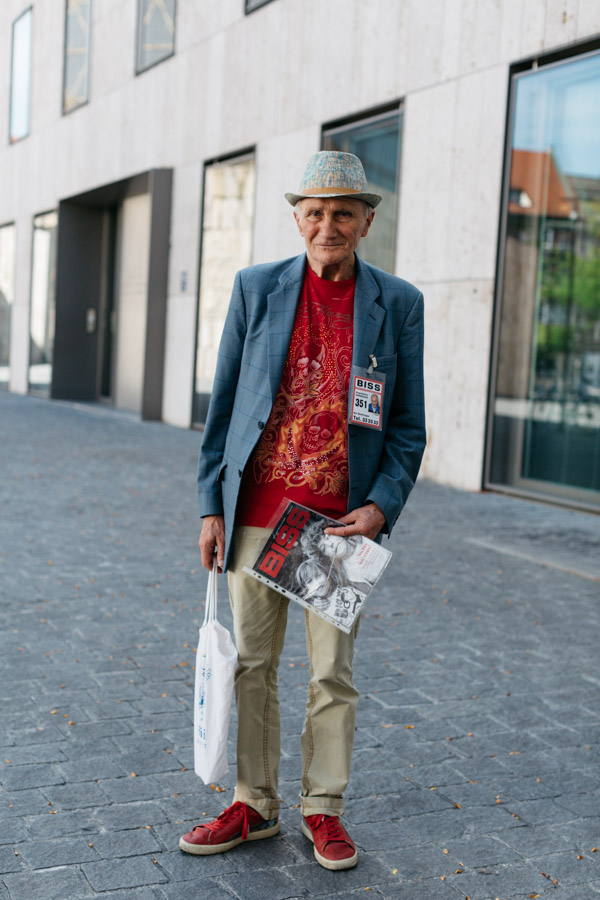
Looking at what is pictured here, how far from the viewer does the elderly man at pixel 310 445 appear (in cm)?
298

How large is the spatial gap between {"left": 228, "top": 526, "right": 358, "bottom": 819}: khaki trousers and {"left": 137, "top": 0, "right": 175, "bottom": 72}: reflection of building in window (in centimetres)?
1567

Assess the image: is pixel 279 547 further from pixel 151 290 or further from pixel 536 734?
pixel 151 290

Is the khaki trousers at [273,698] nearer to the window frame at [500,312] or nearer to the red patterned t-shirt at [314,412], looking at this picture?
the red patterned t-shirt at [314,412]

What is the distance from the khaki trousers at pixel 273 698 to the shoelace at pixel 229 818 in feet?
0.09

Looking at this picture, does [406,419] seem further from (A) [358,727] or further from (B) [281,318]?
(A) [358,727]

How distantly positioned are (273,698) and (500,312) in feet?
25.7

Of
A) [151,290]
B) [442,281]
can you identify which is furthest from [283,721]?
[151,290]

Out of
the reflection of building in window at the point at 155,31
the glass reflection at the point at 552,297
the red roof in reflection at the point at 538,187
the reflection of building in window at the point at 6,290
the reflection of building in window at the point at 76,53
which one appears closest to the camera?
the glass reflection at the point at 552,297

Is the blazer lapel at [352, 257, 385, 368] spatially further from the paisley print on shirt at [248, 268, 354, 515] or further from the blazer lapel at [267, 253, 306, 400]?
the blazer lapel at [267, 253, 306, 400]

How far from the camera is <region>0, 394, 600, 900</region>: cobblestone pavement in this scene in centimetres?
297

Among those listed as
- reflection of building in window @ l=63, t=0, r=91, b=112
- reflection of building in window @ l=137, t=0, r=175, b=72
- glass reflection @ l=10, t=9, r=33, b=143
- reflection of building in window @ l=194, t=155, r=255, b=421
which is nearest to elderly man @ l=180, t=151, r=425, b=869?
reflection of building in window @ l=194, t=155, r=255, b=421

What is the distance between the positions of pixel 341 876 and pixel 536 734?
56.7 inches

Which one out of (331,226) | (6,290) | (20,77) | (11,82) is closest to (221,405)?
(331,226)

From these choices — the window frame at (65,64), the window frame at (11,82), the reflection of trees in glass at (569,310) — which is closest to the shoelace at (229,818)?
the reflection of trees in glass at (569,310)
